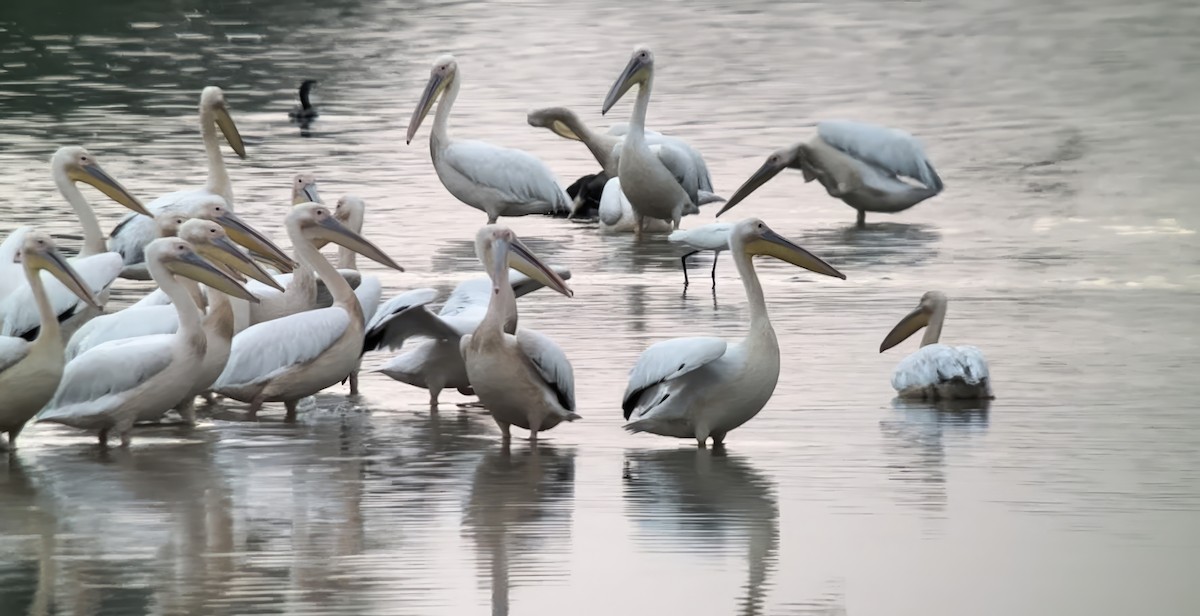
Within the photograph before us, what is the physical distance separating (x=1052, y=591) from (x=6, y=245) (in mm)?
5090

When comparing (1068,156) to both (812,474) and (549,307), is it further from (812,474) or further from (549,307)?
(812,474)

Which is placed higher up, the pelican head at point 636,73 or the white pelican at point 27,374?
the pelican head at point 636,73

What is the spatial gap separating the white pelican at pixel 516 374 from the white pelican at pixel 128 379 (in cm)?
93

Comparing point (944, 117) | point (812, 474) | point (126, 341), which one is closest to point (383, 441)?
point (126, 341)

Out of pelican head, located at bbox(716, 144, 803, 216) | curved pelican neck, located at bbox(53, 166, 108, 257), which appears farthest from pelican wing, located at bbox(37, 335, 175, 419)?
pelican head, located at bbox(716, 144, 803, 216)

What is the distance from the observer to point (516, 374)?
704cm

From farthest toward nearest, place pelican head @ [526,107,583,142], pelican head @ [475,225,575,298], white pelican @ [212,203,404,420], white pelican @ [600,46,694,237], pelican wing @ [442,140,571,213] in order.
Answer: pelican head @ [526,107,583,142] < pelican wing @ [442,140,571,213] < white pelican @ [600,46,694,237] < white pelican @ [212,203,404,420] < pelican head @ [475,225,575,298]

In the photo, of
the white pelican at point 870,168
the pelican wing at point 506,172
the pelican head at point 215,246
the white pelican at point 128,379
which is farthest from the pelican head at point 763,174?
the white pelican at point 128,379

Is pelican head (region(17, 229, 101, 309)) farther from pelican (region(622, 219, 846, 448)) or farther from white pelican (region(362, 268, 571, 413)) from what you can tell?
pelican (region(622, 219, 846, 448))

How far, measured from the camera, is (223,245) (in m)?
7.79

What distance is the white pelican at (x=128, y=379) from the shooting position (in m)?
6.99

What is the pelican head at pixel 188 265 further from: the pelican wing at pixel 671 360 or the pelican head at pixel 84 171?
the pelican head at pixel 84 171

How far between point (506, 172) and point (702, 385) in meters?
5.83

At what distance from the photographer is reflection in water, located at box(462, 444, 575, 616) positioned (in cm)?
547
